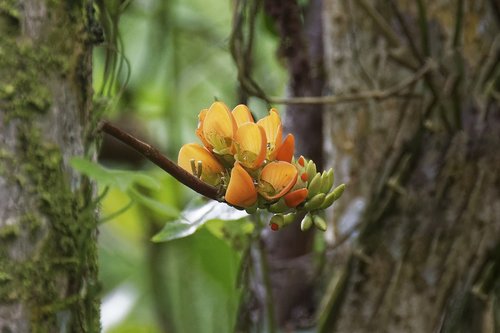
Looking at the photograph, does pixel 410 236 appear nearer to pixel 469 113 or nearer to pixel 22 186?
pixel 469 113

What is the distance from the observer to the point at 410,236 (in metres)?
1.45

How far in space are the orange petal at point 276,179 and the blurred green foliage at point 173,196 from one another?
0.63 metres

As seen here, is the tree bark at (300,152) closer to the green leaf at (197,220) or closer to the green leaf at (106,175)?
the green leaf at (197,220)

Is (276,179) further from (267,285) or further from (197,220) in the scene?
(267,285)

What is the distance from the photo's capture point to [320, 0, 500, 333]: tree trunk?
4.65 feet

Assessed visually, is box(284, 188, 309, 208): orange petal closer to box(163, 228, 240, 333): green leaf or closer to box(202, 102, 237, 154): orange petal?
box(202, 102, 237, 154): orange petal

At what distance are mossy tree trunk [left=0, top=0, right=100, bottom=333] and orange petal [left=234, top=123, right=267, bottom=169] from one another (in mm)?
193

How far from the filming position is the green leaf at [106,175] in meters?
0.78

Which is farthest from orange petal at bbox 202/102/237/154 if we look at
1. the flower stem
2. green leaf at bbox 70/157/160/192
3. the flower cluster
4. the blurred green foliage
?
the flower stem

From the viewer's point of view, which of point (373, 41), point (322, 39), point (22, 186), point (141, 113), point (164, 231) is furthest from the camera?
point (141, 113)

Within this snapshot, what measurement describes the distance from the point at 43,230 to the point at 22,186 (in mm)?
46

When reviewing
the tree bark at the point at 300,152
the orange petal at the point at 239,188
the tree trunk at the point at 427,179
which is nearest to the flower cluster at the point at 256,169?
the orange petal at the point at 239,188

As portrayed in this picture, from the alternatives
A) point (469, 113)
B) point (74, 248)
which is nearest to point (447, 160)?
point (469, 113)

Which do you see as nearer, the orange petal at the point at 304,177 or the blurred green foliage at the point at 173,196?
the orange petal at the point at 304,177
